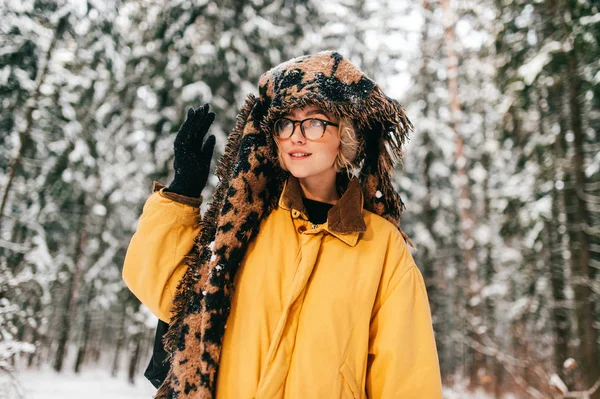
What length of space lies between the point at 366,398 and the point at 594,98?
865 cm

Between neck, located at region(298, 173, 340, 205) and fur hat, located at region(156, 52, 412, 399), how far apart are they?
5.6 inches

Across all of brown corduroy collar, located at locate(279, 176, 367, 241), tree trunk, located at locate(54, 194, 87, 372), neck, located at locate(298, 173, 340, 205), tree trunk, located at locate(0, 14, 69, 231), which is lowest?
tree trunk, located at locate(54, 194, 87, 372)

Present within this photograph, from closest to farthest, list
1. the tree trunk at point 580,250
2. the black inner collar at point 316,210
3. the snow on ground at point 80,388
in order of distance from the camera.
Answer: the black inner collar at point 316,210
the tree trunk at point 580,250
the snow on ground at point 80,388

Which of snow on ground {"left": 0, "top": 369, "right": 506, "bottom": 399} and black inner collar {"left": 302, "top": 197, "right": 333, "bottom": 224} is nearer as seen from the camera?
black inner collar {"left": 302, "top": 197, "right": 333, "bottom": 224}

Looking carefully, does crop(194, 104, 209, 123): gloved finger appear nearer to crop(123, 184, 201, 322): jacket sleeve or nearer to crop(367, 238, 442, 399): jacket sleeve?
crop(123, 184, 201, 322): jacket sleeve

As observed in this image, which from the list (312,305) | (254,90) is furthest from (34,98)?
(312,305)

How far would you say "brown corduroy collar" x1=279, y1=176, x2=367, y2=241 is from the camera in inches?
78.0

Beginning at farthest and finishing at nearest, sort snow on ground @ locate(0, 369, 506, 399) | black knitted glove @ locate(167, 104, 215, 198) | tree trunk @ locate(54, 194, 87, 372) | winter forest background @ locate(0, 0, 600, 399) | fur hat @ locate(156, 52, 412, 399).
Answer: tree trunk @ locate(54, 194, 87, 372), snow on ground @ locate(0, 369, 506, 399), winter forest background @ locate(0, 0, 600, 399), black knitted glove @ locate(167, 104, 215, 198), fur hat @ locate(156, 52, 412, 399)

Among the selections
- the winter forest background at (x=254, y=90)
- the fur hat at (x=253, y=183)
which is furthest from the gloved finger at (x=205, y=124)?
the winter forest background at (x=254, y=90)

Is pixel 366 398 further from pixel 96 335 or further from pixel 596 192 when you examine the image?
pixel 96 335

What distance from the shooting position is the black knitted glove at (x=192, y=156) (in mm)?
2031

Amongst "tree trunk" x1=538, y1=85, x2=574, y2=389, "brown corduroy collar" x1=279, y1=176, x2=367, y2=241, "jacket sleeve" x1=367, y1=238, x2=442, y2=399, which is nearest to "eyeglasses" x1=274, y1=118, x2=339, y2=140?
"brown corduroy collar" x1=279, y1=176, x2=367, y2=241

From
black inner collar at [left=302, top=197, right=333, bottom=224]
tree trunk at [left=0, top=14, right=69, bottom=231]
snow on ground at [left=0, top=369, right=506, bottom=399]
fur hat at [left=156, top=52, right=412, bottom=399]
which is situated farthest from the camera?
snow on ground at [left=0, top=369, right=506, bottom=399]

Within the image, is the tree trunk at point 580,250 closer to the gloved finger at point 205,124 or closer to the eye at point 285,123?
the eye at point 285,123
